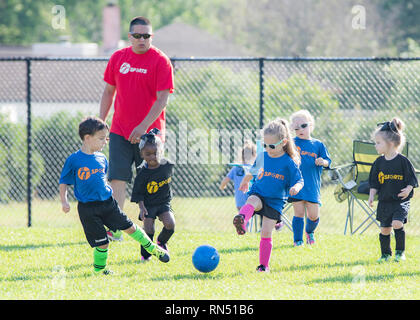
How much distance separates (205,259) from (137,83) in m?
2.25

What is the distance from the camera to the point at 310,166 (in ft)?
25.0

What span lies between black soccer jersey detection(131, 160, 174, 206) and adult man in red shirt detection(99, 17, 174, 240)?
2.38ft

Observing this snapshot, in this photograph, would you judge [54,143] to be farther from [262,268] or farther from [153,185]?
[262,268]

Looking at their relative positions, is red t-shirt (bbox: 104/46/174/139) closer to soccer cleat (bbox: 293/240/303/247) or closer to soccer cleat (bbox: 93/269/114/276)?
soccer cleat (bbox: 93/269/114/276)

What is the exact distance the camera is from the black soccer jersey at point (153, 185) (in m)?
6.39

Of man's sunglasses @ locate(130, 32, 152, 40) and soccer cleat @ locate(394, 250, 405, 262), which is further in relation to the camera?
man's sunglasses @ locate(130, 32, 152, 40)

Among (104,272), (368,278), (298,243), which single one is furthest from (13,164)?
(368,278)

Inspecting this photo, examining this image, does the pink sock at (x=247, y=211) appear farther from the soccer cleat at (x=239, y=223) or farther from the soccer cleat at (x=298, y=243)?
the soccer cleat at (x=298, y=243)

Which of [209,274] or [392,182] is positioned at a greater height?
[392,182]

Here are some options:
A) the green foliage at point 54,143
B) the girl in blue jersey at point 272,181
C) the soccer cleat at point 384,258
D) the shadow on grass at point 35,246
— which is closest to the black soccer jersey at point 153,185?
the girl in blue jersey at point 272,181

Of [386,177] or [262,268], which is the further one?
[386,177]

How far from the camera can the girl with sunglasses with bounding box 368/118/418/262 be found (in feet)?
22.0

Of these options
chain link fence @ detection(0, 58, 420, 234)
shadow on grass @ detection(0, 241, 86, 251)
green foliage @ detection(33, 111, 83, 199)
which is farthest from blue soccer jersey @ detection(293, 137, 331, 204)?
green foliage @ detection(33, 111, 83, 199)

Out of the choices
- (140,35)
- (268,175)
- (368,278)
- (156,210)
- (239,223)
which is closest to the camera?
(239,223)
